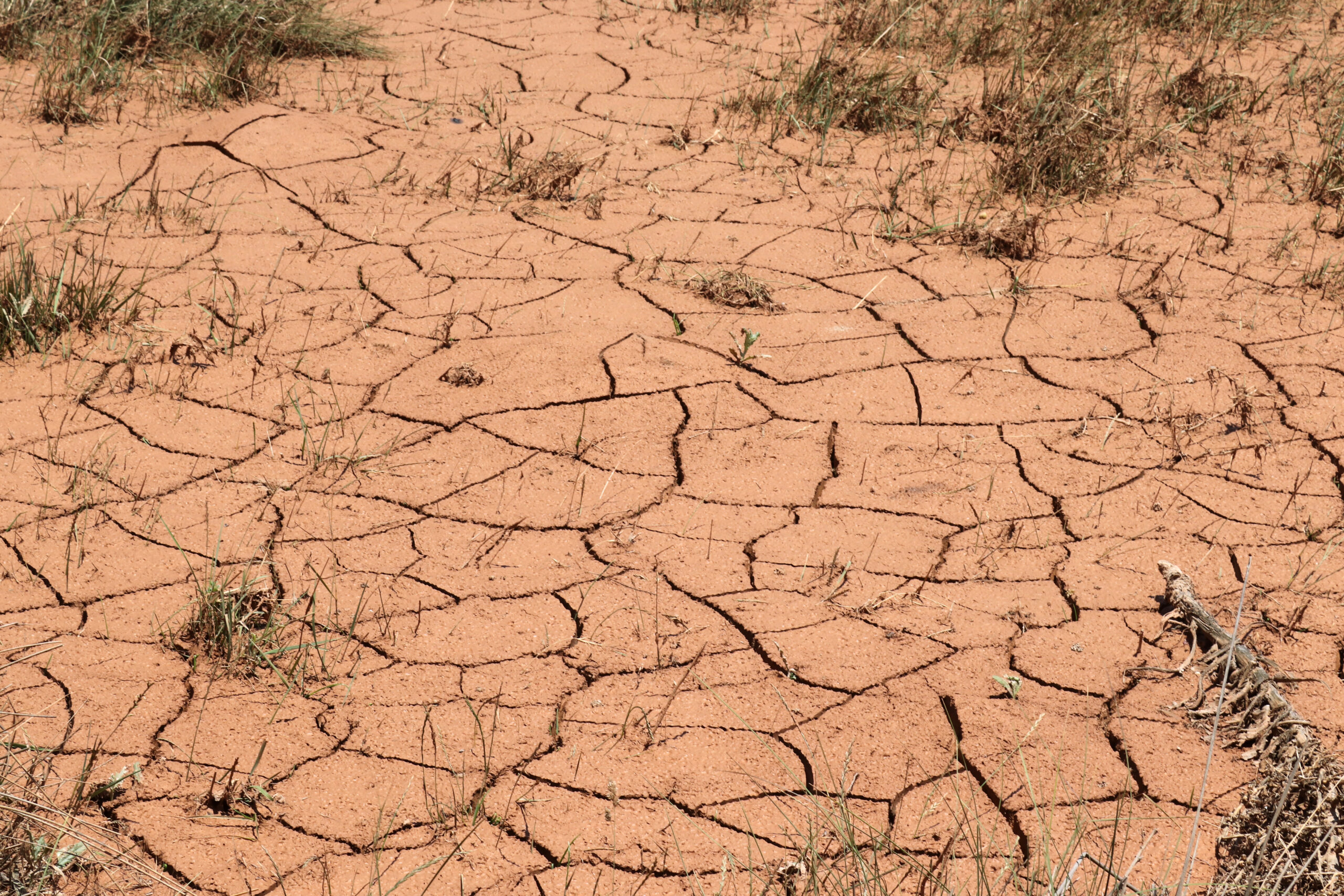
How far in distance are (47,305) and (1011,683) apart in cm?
214

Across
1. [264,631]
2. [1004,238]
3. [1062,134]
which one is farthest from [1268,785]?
[1062,134]

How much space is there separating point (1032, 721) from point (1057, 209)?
2138mm

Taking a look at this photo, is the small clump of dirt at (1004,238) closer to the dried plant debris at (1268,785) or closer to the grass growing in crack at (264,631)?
the dried plant debris at (1268,785)

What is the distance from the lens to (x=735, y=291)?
3.18m

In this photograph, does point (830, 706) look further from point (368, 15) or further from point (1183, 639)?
point (368, 15)

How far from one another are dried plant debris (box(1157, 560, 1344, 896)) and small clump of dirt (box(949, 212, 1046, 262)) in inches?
58.1

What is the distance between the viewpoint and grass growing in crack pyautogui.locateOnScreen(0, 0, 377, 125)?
4191 millimetres

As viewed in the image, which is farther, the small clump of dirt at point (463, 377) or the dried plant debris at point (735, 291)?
the dried plant debris at point (735, 291)

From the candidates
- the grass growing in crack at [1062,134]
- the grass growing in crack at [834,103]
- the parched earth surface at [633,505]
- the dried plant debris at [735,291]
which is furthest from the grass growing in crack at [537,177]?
the grass growing in crack at [1062,134]

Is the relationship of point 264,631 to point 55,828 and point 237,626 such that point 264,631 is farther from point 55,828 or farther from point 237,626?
point 55,828

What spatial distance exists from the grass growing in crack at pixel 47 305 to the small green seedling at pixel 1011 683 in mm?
1989

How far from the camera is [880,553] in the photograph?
7.59ft

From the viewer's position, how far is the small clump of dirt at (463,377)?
2797mm

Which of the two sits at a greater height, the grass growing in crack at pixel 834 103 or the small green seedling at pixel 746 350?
the grass growing in crack at pixel 834 103
